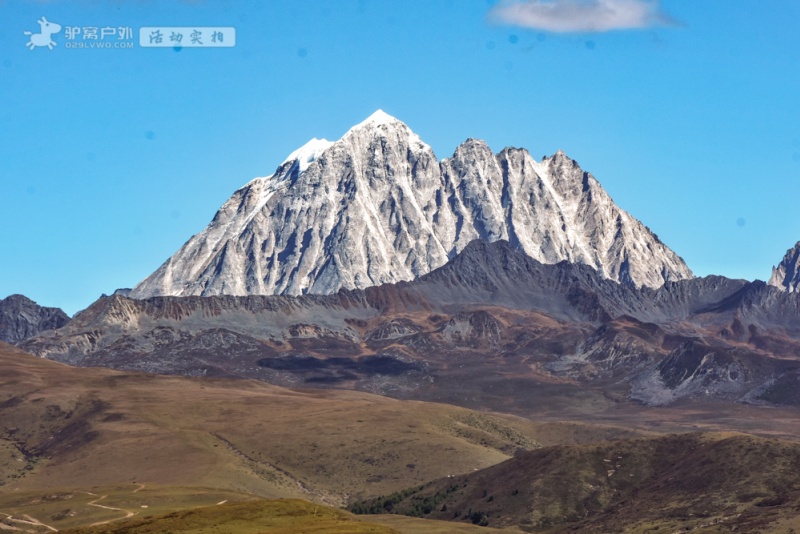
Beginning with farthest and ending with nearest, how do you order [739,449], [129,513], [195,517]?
1. [739,449]
2. [129,513]
3. [195,517]

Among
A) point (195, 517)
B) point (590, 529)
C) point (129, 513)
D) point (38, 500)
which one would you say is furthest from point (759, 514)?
point (38, 500)

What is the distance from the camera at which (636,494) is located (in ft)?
643

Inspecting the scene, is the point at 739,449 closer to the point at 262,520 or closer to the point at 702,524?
the point at 702,524

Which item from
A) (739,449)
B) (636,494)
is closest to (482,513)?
(636,494)

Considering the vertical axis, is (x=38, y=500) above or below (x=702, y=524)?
above

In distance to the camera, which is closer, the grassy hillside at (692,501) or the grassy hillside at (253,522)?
the grassy hillside at (253,522)

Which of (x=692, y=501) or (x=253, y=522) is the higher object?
(x=253, y=522)

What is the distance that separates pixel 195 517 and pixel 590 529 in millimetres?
58669

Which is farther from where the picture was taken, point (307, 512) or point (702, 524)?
point (702, 524)

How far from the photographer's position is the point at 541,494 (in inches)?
7840

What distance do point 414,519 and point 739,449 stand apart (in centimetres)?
4845

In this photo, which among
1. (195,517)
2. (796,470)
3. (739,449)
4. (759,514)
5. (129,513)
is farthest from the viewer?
(739,449)

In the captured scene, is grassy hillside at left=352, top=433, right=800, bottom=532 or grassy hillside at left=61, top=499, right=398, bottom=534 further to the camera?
grassy hillside at left=352, top=433, right=800, bottom=532

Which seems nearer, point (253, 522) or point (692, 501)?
point (253, 522)
